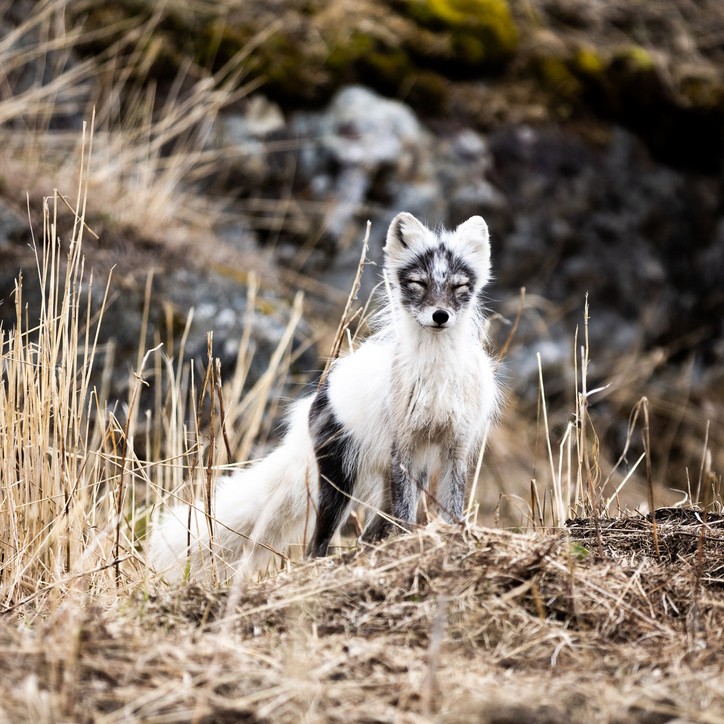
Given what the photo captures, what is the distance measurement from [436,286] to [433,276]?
0.16 feet

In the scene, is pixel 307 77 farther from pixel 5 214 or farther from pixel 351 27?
pixel 5 214

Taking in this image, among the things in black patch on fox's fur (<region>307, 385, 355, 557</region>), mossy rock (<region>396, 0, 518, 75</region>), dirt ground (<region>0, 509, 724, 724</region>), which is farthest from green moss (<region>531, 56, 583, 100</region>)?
dirt ground (<region>0, 509, 724, 724</region>)

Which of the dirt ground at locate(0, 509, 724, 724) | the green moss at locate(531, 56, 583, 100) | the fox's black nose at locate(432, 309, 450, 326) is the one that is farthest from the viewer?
the green moss at locate(531, 56, 583, 100)

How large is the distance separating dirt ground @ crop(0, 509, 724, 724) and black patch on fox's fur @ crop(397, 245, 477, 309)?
1.14 metres

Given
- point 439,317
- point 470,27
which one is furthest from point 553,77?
point 439,317

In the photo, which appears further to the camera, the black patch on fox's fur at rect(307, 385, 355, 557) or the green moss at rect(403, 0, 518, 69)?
the green moss at rect(403, 0, 518, 69)

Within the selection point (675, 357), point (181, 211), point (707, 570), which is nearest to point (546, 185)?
point (675, 357)

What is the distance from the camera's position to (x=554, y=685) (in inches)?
87.7

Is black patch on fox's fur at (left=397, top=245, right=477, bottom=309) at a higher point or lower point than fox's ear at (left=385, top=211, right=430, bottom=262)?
lower

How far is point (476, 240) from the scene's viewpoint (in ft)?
13.1

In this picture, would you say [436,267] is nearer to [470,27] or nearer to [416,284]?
[416,284]

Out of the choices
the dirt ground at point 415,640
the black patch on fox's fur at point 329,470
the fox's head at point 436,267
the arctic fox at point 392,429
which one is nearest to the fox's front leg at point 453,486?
the arctic fox at point 392,429

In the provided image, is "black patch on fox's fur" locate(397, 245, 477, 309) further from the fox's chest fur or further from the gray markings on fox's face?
the fox's chest fur

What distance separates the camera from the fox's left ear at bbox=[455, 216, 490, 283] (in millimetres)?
3986
